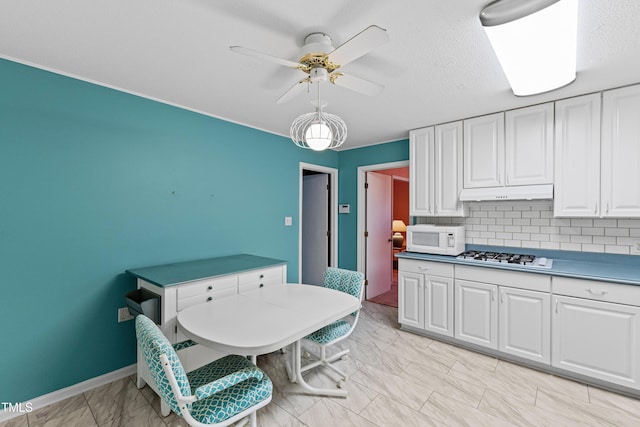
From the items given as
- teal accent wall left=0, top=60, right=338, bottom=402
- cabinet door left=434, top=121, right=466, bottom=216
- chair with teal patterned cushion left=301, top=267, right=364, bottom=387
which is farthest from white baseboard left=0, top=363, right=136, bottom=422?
cabinet door left=434, top=121, right=466, bottom=216

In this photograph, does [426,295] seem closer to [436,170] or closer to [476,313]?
[476,313]

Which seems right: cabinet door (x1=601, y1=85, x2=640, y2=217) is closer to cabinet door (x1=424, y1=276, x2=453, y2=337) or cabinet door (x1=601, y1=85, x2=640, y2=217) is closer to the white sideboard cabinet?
cabinet door (x1=424, y1=276, x2=453, y2=337)

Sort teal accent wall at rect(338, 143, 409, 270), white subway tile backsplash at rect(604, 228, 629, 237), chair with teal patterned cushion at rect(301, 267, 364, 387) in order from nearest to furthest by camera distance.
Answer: chair with teal patterned cushion at rect(301, 267, 364, 387) → white subway tile backsplash at rect(604, 228, 629, 237) → teal accent wall at rect(338, 143, 409, 270)

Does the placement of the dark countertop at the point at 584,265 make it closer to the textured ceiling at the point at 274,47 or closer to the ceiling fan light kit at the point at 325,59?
the textured ceiling at the point at 274,47

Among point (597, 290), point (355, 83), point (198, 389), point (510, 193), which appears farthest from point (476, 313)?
point (198, 389)

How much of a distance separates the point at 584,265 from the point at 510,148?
126cm

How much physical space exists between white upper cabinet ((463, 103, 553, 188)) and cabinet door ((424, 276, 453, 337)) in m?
1.11

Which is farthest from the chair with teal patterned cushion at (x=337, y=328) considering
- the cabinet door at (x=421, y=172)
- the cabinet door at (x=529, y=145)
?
the cabinet door at (x=529, y=145)

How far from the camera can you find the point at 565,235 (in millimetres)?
2861

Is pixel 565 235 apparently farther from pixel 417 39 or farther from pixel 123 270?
pixel 123 270

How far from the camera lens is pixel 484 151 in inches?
120

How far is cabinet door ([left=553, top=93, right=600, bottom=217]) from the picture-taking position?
249 centimetres

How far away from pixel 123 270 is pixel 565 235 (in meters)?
4.14

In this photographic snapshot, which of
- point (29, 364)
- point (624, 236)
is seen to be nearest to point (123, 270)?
point (29, 364)
